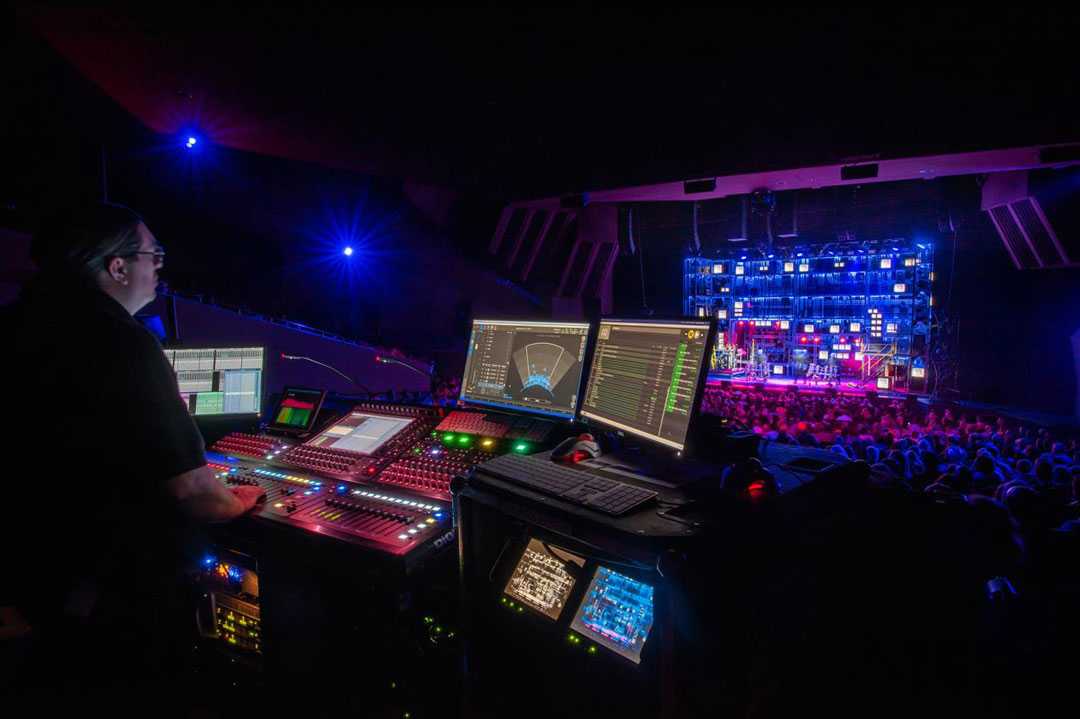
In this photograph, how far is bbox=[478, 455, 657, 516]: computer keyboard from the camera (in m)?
1.07

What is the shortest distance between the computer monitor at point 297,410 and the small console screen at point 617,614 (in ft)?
4.54

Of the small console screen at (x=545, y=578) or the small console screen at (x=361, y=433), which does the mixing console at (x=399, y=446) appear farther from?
the small console screen at (x=545, y=578)

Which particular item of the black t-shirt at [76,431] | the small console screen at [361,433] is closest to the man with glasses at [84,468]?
the black t-shirt at [76,431]

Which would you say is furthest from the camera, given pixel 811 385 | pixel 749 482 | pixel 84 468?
pixel 811 385

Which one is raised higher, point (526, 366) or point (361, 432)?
point (526, 366)

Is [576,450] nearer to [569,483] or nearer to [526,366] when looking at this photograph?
[569,483]

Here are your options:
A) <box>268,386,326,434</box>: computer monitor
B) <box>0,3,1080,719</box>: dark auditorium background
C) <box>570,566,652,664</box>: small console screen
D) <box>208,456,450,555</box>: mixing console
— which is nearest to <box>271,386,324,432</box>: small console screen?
<box>268,386,326,434</box>: computer monitor

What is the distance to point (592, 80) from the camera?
12.6 ft

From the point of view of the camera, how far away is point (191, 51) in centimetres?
344

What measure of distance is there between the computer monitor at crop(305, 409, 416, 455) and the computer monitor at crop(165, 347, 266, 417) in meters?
0.47

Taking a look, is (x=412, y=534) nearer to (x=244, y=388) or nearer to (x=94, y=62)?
(x=244, y=388)

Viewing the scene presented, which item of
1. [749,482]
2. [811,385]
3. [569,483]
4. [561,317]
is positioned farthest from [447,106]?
[811,385]

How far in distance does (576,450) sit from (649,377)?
303 millimetres

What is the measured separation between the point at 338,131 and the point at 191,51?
53.7 inches
